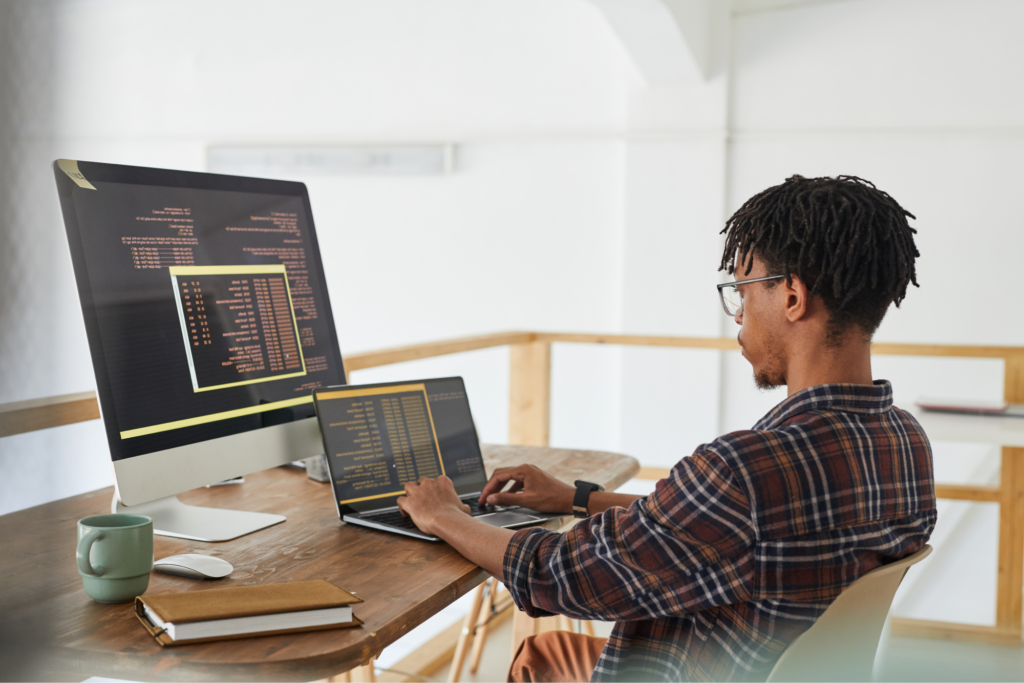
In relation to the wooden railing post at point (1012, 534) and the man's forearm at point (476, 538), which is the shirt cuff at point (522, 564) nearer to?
the man's forearm at point (476, 538)

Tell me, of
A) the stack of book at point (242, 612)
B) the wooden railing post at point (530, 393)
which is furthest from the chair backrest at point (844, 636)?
the wooden railing post at point (530, 393)

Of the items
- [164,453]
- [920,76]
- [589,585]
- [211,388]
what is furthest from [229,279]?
[920,76]

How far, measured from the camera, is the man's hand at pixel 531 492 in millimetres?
1245

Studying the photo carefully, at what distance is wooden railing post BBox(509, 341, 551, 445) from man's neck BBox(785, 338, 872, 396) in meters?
2.38

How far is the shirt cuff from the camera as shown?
945 millimetres

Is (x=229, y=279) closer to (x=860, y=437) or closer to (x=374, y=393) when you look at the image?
(x=374, y=393)

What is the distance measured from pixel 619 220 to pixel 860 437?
12.9ft

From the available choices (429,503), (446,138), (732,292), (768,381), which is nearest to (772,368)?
(768,381)

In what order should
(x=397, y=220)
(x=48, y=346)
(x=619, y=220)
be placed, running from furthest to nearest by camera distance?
1. (x=397, y=220)
2. (x=619, y=220)
3. (x=48, y=346)

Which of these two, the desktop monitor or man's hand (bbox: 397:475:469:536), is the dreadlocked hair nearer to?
man's hand (bbox: 397:475:469:536)

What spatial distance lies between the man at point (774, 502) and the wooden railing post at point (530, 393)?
2.27m

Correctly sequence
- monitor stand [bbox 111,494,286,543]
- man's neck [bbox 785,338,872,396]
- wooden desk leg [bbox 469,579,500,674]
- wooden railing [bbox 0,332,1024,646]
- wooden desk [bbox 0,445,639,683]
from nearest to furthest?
wooden desk [bbox 0,445,639,683] → man's neck [bbox 785,338,872,396] → monitor stand [bbox 111,494,286,543] → wooden desk leg [bbox 469,579,500,674] → wooden railing [bbox 0,332,1024,646]

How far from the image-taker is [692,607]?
33.5 inches

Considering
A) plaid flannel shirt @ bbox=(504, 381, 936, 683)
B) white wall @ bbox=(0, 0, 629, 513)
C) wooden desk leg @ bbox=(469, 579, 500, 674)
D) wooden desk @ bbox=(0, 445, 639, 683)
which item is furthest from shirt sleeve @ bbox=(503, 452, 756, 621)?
white wall @ bbox=(0, 0, 629, 513)
